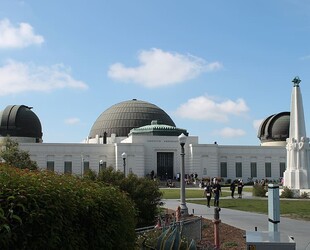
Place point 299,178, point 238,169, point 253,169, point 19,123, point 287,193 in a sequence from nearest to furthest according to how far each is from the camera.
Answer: point 287,193
point 299,178
point 238,169
point 253,169
point 19,123

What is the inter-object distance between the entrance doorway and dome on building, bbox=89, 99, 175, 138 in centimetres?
1771

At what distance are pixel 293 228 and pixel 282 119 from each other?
81.6 metres

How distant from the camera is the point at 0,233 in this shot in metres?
5.03

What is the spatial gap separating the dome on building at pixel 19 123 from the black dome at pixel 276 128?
4278 centimetres

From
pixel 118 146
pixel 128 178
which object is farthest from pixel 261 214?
pixel 118 146

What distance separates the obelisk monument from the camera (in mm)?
46312

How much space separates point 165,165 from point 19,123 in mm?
27623

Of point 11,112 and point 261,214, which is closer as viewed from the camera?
point 261,214

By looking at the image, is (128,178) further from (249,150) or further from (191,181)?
(249,150)

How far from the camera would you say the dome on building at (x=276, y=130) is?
9581 cm

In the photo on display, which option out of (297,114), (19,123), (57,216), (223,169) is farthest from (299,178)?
(19,123)

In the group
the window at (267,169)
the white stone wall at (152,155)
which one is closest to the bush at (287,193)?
the white stone wall at (152,155)

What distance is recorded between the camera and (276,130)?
319 ft

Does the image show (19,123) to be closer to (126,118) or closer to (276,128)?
(126,118)
